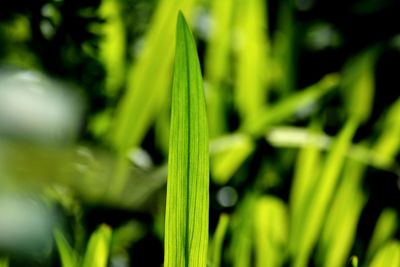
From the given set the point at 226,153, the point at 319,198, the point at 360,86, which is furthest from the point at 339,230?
the point at 360,86

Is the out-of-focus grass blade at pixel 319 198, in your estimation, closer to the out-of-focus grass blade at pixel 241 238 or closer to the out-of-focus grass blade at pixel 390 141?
the out-of-focus grass blade at pixel 241 238

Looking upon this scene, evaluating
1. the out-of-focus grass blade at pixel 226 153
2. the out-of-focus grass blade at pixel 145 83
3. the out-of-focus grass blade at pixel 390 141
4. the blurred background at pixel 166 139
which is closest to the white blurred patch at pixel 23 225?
the blurred background at pixel 166 139

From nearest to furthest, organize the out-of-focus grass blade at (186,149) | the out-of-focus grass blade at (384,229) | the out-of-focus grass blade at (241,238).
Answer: the out-of-focus grass blade at (186,149) → the out-of-focus grass blade at (241,238) → the out-of-focus grass blade at (384,229)

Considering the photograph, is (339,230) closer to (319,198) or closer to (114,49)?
(319,198)

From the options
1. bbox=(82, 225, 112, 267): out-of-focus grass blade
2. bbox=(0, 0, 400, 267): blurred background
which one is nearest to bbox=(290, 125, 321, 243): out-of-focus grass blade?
bbox=(0, 0, 400, 267): blurred background

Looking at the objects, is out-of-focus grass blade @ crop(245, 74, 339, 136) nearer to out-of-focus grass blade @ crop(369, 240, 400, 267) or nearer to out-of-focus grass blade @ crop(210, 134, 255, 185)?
out-of-focus grass blade @ crop(210, 134, 255, 185)
